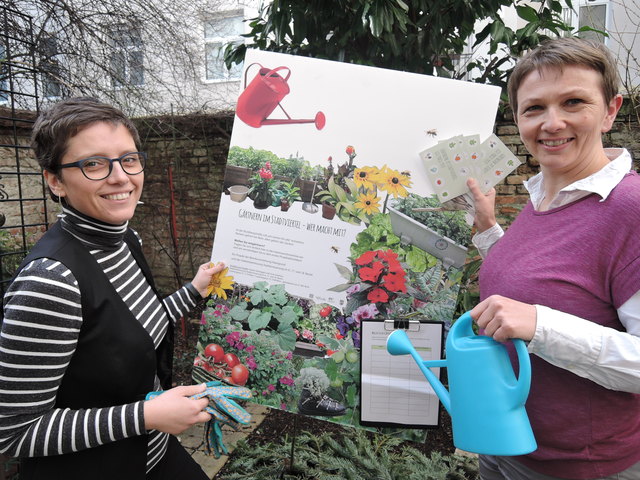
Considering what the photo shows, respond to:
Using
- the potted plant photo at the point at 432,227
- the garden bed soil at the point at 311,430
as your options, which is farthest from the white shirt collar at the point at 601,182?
the garden bed soil at the point at 311,430

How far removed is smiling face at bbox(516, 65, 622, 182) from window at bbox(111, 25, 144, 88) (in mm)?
3928

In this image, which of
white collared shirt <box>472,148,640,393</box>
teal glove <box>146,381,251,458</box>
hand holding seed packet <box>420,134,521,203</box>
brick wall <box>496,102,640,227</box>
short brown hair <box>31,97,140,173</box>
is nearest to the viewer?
white collared shirt <box>472,148,640,393</box>

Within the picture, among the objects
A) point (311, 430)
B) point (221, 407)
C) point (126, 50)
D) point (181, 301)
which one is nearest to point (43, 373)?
point (221, 407)

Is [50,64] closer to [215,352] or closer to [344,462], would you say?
[215,352]

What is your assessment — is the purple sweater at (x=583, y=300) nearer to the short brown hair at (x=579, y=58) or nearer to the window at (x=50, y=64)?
the short brown hair at (x=579, y=58)

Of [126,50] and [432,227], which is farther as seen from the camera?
[126,50]

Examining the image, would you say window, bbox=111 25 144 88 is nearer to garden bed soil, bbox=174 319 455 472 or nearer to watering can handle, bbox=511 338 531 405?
garden bed soil, bbox=174 319 455 472

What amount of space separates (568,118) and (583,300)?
1.37 ft

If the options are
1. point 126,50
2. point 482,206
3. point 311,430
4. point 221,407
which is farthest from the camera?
point 126,50

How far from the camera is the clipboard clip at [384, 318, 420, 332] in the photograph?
1.49 m

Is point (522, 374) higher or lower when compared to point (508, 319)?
lower

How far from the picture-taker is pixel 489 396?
0.91 m

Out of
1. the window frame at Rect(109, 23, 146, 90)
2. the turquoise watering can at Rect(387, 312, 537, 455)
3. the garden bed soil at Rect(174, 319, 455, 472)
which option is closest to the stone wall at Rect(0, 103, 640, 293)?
the window frame at Rect(109, 23, 146, 90)

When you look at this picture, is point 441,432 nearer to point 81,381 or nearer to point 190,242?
point 81,381
